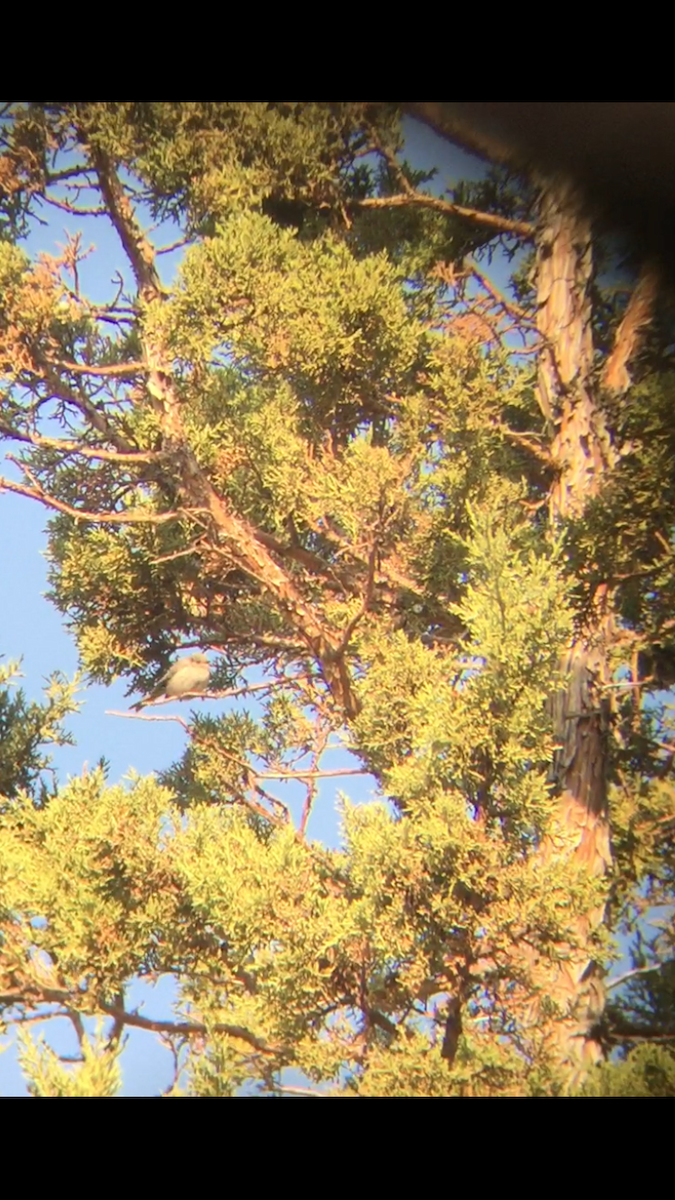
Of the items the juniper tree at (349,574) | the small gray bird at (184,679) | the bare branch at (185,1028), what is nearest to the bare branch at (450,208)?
the juniper tree at (349,574)

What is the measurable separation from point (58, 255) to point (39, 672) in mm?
799

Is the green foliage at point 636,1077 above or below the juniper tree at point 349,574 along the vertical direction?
below

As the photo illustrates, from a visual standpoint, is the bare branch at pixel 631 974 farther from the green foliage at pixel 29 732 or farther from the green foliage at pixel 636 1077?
the green foliage at pixel 29 732

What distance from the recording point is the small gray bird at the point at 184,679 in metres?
2.44

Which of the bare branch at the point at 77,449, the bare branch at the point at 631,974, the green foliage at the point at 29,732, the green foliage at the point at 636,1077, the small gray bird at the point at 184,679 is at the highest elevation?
the bare branch at the point at 77,449

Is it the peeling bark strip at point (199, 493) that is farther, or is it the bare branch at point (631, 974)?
the peeling bark strip at point (199, 493)

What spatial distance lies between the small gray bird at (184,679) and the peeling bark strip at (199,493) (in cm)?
20

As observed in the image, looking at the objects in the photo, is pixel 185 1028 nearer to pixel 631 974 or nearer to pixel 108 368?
pixel 631 974

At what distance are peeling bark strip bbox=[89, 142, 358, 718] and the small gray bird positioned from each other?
0.20 meters

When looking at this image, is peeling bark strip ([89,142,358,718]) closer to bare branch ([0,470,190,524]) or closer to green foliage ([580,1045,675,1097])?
bare branch ([0,470,190,524])

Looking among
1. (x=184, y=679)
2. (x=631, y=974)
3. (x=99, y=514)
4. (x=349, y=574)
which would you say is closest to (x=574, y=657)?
(x=349, y=574)

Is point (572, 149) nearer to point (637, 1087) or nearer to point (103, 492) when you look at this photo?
point (103, 492)

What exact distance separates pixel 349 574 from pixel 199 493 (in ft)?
1.09

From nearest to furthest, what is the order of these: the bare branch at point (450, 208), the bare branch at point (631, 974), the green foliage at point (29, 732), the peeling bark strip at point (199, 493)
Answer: the bare branch at point (631, 974) < the green foliage at point (29, 732) < the peeling bark strip at point (199, 493) < the bare branch at point (450, 208)
